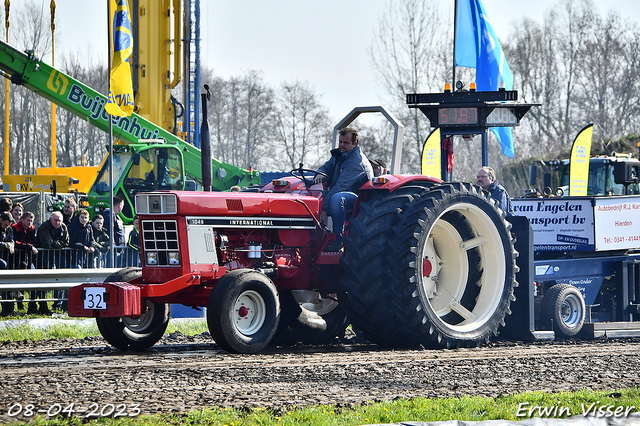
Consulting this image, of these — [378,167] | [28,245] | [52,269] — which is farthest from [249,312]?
[28,245]

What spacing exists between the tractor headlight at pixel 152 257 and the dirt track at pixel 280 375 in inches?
32.6

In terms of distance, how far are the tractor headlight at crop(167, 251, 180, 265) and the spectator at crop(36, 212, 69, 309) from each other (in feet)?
17.8

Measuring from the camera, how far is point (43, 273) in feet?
33.7

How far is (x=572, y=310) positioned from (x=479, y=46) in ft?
20.1

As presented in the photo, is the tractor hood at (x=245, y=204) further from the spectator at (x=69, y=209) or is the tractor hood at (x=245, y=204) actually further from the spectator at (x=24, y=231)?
the spectator at (x=69, y=209)

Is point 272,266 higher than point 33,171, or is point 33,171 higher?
point 33,171

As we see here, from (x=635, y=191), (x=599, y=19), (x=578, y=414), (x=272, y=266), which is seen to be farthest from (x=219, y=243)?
(x=599, y=19)

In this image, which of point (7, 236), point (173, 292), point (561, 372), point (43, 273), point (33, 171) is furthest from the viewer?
point (33, 171)

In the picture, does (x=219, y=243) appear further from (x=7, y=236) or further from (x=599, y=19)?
(x=599, y=19)

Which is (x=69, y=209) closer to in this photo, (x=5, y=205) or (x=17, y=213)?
(x=17, y=213)

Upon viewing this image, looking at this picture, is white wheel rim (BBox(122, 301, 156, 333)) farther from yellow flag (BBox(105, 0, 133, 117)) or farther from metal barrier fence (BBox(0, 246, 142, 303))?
yellow flag (BBox(105, 0, 133, 117))

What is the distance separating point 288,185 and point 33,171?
41086mm

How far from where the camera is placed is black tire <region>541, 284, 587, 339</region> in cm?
1008

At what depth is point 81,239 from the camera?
1228 centimetres
